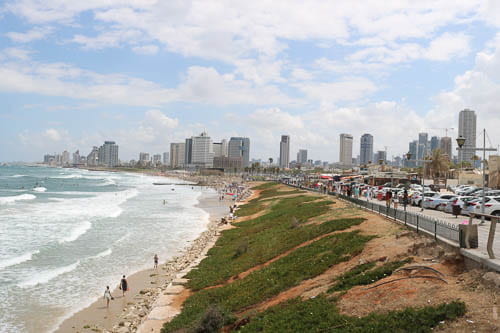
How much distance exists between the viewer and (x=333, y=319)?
967 cm

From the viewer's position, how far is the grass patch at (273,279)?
14127 mm

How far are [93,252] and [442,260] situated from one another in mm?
25493

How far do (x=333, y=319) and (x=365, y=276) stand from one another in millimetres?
2617

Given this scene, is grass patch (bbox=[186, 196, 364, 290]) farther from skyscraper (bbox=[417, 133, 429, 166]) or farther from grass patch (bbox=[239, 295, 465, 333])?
skyscraper (bbox=[417, 133, 429, 166])

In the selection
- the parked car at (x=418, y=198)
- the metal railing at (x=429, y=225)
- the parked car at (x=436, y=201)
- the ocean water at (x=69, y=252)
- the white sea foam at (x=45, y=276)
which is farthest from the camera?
the parked car at (x=418, y=198)

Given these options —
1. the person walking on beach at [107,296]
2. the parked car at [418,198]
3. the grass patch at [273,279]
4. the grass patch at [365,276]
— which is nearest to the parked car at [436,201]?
the parked car at [418,198]

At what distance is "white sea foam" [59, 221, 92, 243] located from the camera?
33562 mm

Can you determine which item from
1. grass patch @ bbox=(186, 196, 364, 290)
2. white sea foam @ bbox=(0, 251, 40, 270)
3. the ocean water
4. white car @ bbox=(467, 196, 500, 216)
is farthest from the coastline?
white car @ bbox=(467, 196, 500, 216)

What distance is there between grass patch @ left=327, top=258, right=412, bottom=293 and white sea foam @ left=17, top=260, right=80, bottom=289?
1789 cm

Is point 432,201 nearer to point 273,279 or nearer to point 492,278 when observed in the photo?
point 273,279

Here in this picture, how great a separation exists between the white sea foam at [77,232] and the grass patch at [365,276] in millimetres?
27776

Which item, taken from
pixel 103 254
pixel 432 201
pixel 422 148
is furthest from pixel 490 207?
pixel 422 148

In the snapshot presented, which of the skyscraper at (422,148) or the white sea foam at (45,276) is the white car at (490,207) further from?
the white sea foam at (45,276)

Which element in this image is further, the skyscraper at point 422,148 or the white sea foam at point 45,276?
the skyscraper at point 422,148
